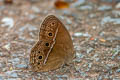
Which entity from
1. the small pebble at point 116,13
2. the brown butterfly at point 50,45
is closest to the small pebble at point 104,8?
the small pebble at point 116,13

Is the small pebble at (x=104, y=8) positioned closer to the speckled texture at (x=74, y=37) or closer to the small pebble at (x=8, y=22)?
the speckled texture at (x=74, y=37)

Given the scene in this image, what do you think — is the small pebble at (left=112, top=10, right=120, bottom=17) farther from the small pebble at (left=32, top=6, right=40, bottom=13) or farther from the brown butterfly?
the brown butterfly

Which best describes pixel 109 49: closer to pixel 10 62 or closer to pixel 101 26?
pixel 101 26

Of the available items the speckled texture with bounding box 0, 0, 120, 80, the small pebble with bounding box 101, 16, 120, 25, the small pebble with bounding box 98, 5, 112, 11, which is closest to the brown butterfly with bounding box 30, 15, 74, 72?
the speckled texture with bounding box 0, 0, 120, 80

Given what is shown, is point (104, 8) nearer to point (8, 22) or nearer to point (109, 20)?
point (109, 20)

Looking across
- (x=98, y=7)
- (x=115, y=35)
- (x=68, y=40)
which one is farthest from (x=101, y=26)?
(x=68, y=40)

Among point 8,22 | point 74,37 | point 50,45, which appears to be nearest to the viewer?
point 50,45

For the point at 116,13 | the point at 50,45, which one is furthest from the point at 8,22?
the point at 116,13
